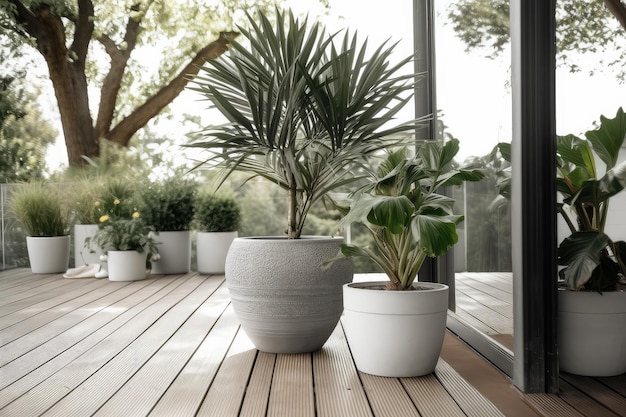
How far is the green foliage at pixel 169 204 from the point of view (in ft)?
19.1

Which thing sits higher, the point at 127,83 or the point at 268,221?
the point at 127,83

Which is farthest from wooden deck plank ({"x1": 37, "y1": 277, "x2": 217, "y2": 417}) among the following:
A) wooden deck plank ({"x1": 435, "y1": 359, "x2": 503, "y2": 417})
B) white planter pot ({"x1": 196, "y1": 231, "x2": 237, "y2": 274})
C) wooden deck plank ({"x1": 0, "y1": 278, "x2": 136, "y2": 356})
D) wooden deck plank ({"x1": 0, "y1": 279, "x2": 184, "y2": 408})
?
white planter pot ({"x1": 196, "y1": 231, "x2": 237, "y2": 274})

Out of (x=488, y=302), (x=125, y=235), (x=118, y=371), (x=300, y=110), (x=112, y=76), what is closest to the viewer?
(x=118, y=371)

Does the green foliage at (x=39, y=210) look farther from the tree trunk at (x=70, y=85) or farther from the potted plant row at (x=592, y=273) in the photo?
the potted plant row at (x=592, y=273)

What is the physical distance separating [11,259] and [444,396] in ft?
18.7

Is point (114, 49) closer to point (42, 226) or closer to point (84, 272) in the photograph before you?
point (42, 226)

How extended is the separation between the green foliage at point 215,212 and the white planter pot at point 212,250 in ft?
0.26

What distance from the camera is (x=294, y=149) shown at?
2.74 meters

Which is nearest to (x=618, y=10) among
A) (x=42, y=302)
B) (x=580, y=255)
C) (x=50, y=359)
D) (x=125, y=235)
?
(x=580, y=255)

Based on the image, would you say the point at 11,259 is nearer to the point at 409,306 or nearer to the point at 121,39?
the point at 121,39

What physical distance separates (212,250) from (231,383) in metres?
3.71

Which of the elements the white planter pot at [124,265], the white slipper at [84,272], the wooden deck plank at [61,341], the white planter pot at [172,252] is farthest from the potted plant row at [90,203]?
the wooden deck plank at [61,341]

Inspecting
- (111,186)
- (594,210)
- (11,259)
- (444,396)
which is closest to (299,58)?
(594,210)

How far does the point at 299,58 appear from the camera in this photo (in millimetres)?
2631
